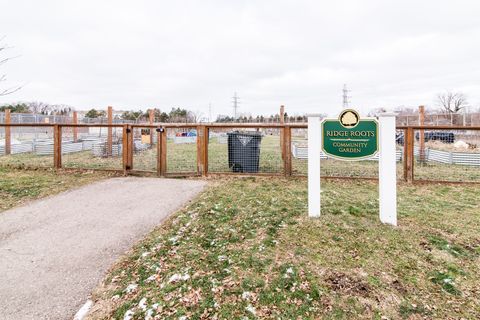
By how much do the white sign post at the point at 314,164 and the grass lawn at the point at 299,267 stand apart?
25 centimetres

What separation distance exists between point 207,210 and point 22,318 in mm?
2708

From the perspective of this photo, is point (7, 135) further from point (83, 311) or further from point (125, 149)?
point (83, 311)

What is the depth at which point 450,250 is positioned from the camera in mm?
3332

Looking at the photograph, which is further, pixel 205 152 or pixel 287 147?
pixel 205 152

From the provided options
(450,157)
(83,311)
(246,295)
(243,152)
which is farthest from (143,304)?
(450,157)

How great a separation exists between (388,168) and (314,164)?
0.98m

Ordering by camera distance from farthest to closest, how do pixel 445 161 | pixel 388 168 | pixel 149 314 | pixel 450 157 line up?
pixel 445 161 → pixel 450 157 → pixel 388 168 → pixel 149 314

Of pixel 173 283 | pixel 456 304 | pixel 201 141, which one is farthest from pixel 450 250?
pixel 201 141

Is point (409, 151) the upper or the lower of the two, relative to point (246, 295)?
upper

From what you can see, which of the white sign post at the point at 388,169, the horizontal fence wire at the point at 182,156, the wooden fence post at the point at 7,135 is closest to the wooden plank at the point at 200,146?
the horizontal fence wire at the point at 182,156

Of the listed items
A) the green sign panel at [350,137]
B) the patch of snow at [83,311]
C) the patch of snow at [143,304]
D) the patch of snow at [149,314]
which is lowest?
the patch of snow at [83,311]

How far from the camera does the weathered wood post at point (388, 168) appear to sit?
407cm

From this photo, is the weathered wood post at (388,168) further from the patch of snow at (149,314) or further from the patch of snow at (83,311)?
the patch of snow at (83,311)

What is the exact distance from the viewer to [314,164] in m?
4.28
